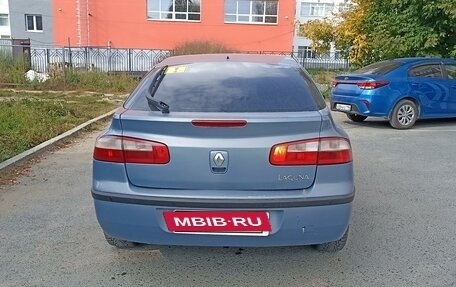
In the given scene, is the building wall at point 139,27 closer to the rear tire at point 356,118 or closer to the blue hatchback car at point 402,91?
the rear tire at point 356,118

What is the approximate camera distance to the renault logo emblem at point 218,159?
95.0 inches

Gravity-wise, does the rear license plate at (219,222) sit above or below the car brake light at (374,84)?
below

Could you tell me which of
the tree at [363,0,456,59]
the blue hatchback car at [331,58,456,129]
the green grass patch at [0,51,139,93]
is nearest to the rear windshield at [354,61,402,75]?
the blue hatchback car at [331,58,456,129]

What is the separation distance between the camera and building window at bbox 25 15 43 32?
97.1 feet

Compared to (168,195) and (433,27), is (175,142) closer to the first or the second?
(168,195)

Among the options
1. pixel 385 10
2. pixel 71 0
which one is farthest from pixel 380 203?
pixel 71 0

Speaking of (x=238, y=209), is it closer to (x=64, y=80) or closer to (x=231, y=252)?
(x=231, y=252)

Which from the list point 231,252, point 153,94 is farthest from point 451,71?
point 153,94

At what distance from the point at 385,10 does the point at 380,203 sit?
10.7 metres

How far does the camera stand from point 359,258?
3.08 metres

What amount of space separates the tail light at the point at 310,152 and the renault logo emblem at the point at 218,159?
29 centimetres

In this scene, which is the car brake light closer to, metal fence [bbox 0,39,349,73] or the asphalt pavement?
the asphalt pavement

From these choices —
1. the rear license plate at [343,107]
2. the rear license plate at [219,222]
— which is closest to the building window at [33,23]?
the rear license plate at [343,107]

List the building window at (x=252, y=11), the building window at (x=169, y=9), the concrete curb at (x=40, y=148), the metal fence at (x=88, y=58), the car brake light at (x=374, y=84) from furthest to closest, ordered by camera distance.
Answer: the building window at (x=252, y=11) < the building window at (x=169, y=9) < the metal fence at (x=88, y=58) < the car brake light at (x=374, y=84) < the concrete curb at (x=40, y=148)
